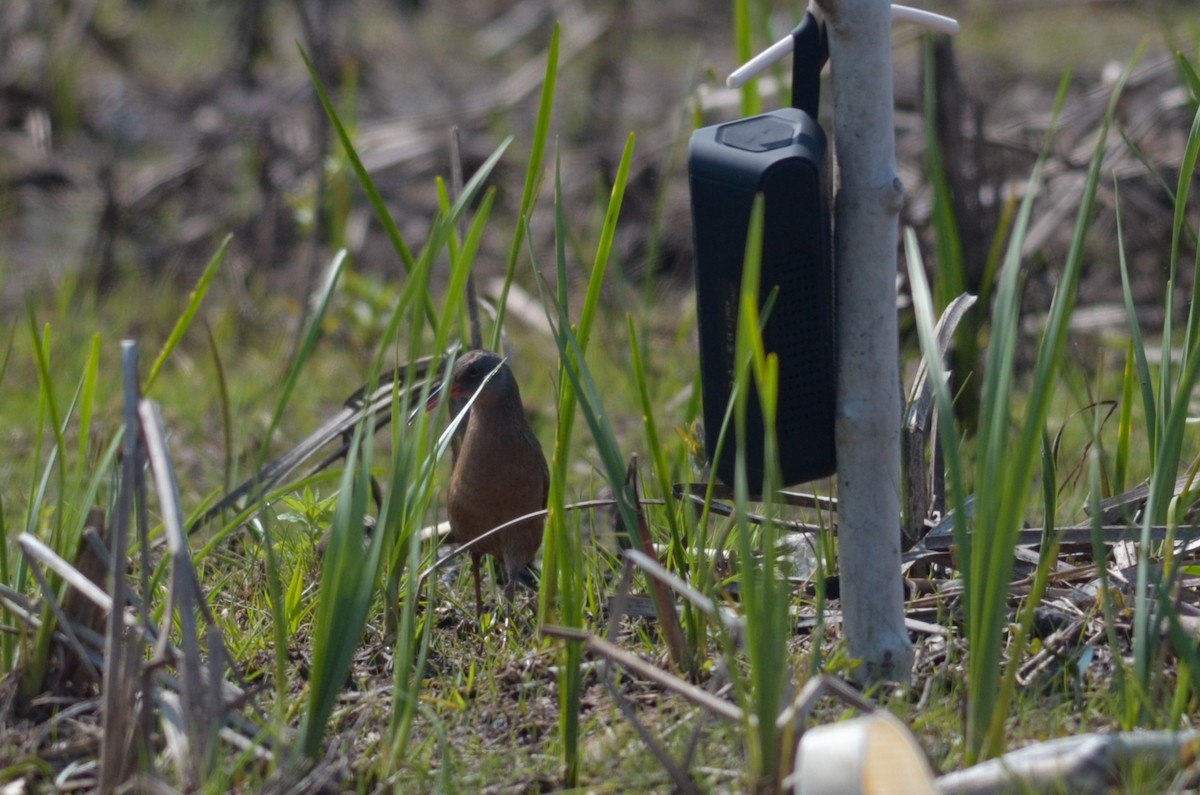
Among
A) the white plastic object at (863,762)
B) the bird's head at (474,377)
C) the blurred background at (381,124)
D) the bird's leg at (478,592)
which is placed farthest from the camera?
the blurred background at (381,124)

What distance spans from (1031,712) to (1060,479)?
65.3 inches

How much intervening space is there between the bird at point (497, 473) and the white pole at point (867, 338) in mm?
1004

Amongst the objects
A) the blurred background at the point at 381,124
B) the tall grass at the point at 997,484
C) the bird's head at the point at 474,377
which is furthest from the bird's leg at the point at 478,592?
the blurred background at the point at 381,124

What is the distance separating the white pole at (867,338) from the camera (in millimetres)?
1891

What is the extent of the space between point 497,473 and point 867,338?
4.18 ft

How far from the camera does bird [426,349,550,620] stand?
295cm

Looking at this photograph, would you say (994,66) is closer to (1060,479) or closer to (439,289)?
(439,289)

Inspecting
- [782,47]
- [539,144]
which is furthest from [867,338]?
[539,144]

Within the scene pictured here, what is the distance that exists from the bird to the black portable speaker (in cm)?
97

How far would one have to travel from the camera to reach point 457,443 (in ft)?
11.0

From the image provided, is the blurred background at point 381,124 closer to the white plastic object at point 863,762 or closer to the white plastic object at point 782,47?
the white plastic object at point 782,47

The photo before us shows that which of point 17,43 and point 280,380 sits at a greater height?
point 17,43

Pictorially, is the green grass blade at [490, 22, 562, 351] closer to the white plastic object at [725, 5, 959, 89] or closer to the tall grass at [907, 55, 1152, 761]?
the white plastic object at [725, 5, 959, 89]

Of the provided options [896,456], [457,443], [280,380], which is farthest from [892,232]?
[280,380]
